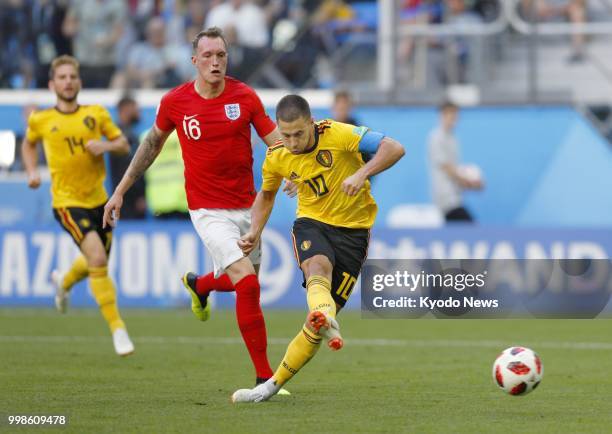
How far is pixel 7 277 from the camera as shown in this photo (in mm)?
18609

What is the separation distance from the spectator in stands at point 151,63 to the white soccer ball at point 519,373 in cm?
1433

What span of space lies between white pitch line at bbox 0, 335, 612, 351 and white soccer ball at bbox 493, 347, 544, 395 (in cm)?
460

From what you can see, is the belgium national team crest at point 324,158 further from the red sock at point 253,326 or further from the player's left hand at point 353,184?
the red sock at point 253,326

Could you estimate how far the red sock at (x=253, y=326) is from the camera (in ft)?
31.2

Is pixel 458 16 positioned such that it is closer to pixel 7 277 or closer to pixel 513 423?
pixel 7 277

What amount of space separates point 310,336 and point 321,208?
989mm

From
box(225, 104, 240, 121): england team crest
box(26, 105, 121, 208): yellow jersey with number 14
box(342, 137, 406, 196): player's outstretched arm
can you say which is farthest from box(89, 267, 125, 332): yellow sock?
box(342, 137, 406, 196): player's outstretched arm

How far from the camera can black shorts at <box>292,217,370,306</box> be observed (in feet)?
29.8

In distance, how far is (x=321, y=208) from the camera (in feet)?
30.4

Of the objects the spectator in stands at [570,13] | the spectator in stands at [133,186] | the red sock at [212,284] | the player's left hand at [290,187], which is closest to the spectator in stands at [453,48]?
the spectator in stands at [570,13]

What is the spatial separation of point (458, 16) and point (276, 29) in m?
2.95

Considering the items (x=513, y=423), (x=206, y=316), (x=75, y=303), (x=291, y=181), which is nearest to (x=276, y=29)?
(x=75, y=303)

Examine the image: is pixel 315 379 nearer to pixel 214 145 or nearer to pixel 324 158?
pixel 214 145

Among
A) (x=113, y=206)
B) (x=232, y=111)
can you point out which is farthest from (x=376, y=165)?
(x=113, y=206)
